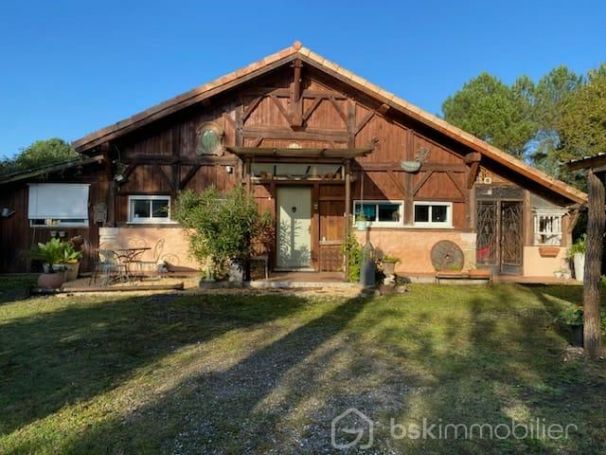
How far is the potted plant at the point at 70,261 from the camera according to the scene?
9627mm

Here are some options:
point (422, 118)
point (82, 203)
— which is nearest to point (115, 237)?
point (82, 203)

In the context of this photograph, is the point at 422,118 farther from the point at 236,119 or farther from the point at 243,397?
the point at 243,397

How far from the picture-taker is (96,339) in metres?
5.45

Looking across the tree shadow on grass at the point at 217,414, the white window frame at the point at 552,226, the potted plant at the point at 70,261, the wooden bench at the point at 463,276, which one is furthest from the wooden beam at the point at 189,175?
the white window frame at the point at 552,226

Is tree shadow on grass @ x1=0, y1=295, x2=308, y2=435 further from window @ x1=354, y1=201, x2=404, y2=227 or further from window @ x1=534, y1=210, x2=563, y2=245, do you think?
window @ x1=534, y1=210, x2=563, y2=245

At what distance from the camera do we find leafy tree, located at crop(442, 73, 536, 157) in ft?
72.2

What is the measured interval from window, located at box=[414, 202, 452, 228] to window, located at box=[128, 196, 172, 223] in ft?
20.6

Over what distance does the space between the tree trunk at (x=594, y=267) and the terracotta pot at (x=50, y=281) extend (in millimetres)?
8950

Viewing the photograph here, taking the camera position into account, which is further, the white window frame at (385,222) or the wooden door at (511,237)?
the wooden door at (511,237)

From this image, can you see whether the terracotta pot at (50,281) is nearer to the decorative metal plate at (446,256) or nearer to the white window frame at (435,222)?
the white window frame at (435,222)

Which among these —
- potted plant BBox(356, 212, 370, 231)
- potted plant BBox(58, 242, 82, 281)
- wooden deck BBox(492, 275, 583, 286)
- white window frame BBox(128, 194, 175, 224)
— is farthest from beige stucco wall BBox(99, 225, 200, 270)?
wooden deck BBox(492, 275, 583, 286)

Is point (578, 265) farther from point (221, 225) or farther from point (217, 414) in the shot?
point (217, 414)

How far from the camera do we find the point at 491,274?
10.7m

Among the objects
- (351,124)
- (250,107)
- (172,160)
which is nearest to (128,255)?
(172,160)
